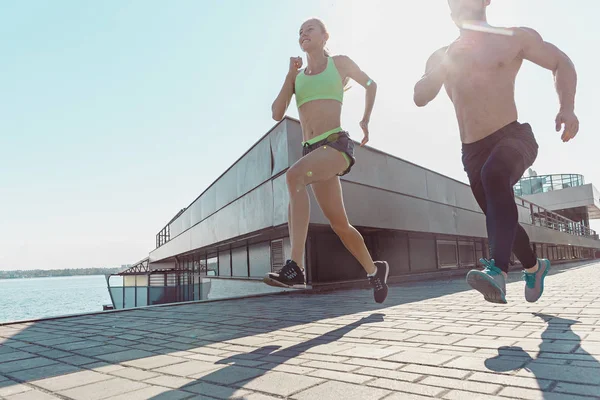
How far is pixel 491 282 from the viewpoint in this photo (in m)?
2.23

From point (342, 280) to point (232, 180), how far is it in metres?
3.56

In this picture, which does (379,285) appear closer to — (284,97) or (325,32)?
(284,97)

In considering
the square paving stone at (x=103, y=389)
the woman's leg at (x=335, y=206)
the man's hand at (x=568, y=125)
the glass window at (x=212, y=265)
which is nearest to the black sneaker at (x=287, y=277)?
the woman's leg at (x=335, y=206)

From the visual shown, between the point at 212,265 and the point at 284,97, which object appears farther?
the point at 212,265

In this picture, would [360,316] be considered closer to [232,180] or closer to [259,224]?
[259,224]

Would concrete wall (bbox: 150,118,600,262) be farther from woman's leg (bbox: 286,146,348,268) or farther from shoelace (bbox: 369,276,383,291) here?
woman's leg (bbox: 286,146,348,268)

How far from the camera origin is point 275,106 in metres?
3.62

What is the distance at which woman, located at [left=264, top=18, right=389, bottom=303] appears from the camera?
3209 mm

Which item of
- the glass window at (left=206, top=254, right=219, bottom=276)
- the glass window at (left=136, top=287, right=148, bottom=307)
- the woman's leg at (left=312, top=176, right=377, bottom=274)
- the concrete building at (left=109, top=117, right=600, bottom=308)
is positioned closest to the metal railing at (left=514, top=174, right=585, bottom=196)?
the concrete building at (left=109, top=117, right=600, bottom=308)

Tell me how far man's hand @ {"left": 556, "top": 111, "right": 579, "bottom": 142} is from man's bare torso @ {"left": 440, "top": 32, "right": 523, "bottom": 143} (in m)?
0.29

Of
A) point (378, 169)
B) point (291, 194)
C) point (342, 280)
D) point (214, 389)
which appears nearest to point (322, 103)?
point (291, 194)

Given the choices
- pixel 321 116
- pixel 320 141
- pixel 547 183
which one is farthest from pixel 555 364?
pixel 547 183

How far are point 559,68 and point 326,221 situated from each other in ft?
14.5

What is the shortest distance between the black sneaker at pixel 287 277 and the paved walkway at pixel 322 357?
12.8 inches
